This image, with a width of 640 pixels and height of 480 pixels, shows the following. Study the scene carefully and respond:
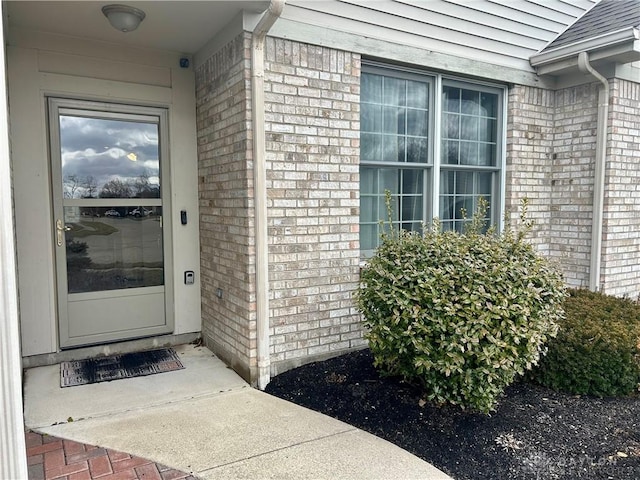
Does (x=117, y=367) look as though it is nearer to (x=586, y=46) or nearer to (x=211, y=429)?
(x=211, y=429)

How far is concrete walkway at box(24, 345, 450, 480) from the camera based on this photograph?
2594 millimetres

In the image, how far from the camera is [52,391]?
11.4 feet

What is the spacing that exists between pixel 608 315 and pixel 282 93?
327cm

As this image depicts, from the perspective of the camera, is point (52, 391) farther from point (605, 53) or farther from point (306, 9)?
point (605, 53)

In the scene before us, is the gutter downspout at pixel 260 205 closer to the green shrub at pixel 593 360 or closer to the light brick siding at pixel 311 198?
the light brick siding at pixel 311 198

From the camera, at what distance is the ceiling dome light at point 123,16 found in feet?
11.0

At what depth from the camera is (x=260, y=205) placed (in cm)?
360

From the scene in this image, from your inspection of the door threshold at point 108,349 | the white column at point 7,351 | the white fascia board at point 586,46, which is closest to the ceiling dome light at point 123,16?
the white column at point 7,351

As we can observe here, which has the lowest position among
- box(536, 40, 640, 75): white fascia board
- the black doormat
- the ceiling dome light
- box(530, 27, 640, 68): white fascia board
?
the black doormat

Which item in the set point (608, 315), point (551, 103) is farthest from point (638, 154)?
point (608, 315)

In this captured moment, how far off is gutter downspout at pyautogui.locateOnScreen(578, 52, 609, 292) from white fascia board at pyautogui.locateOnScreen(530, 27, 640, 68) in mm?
249

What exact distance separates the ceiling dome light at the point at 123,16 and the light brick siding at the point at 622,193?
484 centimetres

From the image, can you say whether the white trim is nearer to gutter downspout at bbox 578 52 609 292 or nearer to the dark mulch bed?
gutter downspout at bbox 578 52 609 292

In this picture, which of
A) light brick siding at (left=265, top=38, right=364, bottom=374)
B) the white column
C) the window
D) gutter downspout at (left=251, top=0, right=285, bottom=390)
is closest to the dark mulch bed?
gutter downspout at (left=251, top=0, right=285, bottom=390)
